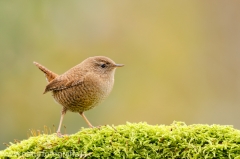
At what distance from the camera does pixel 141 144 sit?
4004 millimetres

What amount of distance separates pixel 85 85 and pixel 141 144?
1508 millimetres

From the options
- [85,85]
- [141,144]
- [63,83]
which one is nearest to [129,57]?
[63,83]

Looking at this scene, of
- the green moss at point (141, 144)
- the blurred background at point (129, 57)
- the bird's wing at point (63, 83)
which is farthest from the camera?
the blurred background at point (129, 57)

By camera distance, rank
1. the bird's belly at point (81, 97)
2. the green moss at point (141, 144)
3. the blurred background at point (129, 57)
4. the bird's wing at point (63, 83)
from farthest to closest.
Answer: the blurred background at point (129, 57) < the bird's wing at point (63, 83) < the bird's belly at point (81, 97) < the green moss at point (141, 144)

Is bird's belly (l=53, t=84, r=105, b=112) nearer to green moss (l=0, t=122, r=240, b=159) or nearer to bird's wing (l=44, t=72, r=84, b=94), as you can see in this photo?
bird's wing (l=44, t=72, r=84, b=94)

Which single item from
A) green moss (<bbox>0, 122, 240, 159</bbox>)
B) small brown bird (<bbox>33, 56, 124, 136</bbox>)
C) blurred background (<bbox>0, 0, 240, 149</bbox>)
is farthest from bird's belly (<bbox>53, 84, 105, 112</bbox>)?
blurred background (<bbox>0, 0, 240, 149</bbox>)

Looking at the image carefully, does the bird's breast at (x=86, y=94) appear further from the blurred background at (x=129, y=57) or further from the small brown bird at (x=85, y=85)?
the blurred background at (x=129, y=57)

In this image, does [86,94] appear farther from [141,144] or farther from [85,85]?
[141,144]

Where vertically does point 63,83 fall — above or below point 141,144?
above

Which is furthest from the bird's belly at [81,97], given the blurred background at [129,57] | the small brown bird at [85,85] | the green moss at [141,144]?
the blurred background at [129,57]

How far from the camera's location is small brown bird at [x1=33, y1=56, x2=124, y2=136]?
5.30 m

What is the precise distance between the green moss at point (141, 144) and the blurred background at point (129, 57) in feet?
17.4

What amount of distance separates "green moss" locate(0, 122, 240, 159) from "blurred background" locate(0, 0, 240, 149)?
5290mm

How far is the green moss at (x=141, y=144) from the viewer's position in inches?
154
